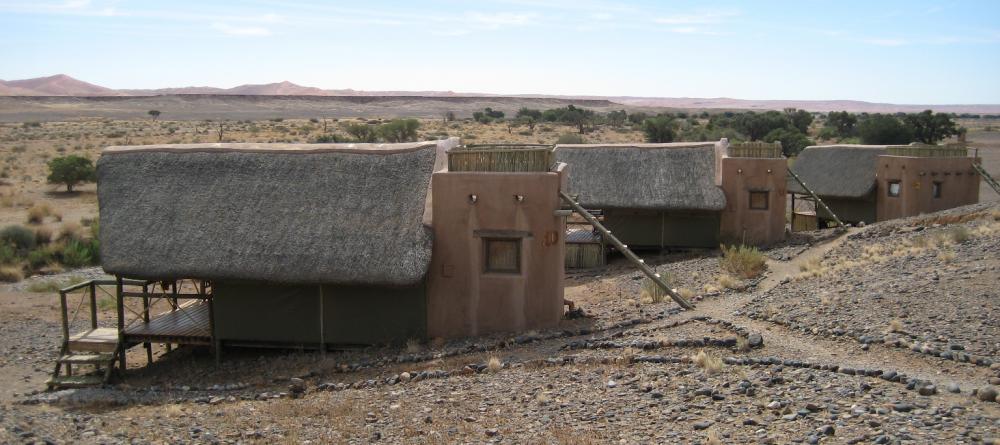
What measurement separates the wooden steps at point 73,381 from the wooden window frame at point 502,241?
6472 millimetres

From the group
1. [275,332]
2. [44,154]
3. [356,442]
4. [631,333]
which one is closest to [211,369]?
[275,332]

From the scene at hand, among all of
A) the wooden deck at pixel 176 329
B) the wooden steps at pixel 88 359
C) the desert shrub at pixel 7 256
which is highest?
the wooden deck at pixel 176 329

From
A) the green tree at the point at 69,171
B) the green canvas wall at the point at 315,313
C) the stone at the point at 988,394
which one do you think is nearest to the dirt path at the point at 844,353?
the stone at the point at 988,394

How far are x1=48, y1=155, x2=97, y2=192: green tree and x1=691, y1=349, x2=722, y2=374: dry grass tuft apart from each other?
3070 centimetres

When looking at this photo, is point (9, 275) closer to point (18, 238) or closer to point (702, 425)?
point (18, 238)

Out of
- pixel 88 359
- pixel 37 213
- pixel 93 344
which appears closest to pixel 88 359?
pixel 88 359

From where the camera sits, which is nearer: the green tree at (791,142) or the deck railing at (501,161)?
the deck railing at (501,161)

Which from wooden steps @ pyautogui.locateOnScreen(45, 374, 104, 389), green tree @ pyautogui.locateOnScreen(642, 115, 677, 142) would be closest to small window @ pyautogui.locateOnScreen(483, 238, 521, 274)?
wooden steps @ pyautogui.locateOnScreen(45, 374, 104, 389)

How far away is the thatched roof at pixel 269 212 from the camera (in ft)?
42.9

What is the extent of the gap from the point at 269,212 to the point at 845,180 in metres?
19.6

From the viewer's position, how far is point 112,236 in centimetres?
1376

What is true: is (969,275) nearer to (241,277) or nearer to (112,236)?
(241,277)

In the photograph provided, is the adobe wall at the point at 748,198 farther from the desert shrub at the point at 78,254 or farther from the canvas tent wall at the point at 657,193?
the desert shrub at the point at 78,254

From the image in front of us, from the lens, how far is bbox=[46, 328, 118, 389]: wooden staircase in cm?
1354
